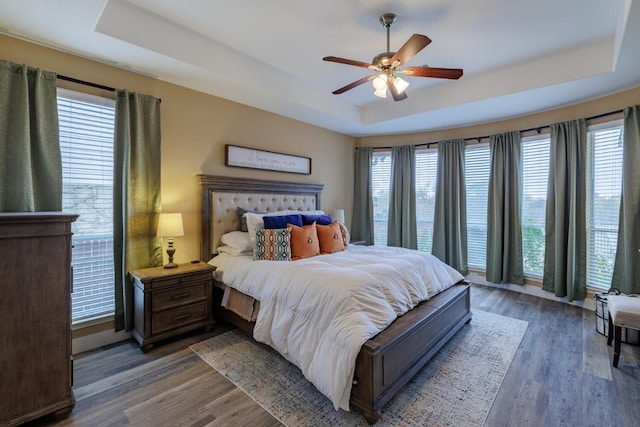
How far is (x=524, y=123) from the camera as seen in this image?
411cm

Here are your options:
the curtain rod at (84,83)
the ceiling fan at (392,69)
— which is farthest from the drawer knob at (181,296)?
the ceiling fan at (392,69)

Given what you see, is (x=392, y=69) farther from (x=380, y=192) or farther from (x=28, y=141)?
(x=380, y=192)

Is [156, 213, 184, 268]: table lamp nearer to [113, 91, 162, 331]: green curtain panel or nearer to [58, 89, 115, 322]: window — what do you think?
[113, 91, 162, 331]: green curtain panel

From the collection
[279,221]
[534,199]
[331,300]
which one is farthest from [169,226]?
[534,199]

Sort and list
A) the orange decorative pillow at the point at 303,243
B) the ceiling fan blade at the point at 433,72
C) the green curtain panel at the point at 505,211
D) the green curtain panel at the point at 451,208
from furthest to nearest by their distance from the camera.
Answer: the green curtain panel at the point at 451,208 → the green curtain panel at the point at 505,211 → the orange decorative pillow at the point at 303,243 → the ceiling fan blade at the point at 433,72

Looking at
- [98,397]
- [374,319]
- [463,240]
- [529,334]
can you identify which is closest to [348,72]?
[374,319]

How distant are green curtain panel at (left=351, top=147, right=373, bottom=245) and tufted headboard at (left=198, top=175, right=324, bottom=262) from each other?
1650 millimetres

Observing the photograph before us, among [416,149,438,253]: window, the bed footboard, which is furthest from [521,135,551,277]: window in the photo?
the bed footboard

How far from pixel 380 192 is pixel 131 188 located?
4031mm

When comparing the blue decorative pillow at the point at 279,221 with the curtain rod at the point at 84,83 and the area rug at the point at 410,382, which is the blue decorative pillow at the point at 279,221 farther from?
the curtain rod at the point at 84,83

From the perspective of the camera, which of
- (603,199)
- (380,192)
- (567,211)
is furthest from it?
(380,192)

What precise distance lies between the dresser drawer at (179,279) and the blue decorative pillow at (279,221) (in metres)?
0.80

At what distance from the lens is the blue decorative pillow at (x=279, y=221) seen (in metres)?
3.20

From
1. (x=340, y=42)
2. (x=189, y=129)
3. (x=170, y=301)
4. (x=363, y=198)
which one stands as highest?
(x=340, y=42)
